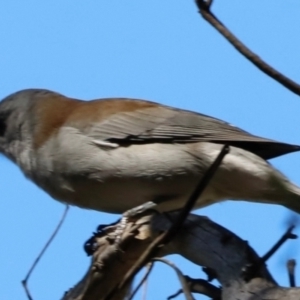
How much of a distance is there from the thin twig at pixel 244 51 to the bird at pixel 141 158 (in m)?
1.58

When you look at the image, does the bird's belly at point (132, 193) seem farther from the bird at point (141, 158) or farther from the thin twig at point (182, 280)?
the thin twig at point (182, 280)

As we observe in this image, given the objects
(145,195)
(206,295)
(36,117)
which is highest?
(36,117)

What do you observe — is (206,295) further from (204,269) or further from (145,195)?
(145,195)

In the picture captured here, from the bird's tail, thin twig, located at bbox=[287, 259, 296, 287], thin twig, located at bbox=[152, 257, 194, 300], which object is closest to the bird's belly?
the bird's tail

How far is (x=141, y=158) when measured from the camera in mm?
3891

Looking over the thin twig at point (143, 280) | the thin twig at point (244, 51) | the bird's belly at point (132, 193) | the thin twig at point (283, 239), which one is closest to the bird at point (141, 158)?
the bird's belly at point (132, 193)

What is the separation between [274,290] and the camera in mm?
2441

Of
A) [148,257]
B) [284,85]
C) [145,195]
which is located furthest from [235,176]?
[284,85]

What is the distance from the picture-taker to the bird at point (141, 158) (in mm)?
3787

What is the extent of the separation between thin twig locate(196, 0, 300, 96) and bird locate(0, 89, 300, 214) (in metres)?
1.58

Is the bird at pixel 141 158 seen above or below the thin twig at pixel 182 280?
above

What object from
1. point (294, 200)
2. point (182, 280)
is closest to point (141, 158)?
point (294, 200)

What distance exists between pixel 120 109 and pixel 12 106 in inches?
36.0

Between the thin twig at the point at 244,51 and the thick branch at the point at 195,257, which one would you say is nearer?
the thin twig at the point at 244,51
